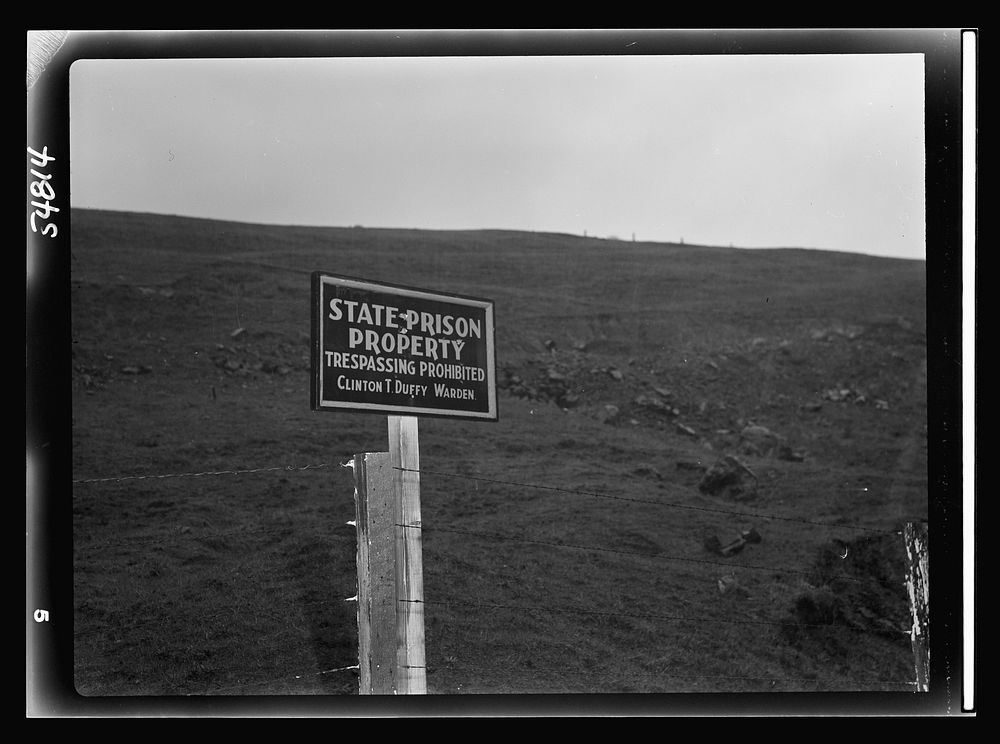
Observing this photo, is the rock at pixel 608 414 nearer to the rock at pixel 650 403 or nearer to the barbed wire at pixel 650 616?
the rock at pixel 650 403

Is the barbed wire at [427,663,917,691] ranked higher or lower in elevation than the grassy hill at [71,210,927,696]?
lower

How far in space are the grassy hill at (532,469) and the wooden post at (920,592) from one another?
9.84 feet

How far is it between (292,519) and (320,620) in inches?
103

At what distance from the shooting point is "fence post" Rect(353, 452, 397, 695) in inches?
191

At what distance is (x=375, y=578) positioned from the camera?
4.88 meters

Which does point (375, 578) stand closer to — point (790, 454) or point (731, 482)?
point (731, 482)

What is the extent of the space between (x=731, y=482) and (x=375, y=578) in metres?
9.75

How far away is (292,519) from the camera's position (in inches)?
459

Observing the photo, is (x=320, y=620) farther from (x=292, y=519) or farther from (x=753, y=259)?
(x=753, y=259)

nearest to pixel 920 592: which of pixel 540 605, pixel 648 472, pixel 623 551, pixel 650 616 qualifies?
pixel 650 616

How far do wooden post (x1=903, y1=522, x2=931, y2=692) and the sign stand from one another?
9.86 ft

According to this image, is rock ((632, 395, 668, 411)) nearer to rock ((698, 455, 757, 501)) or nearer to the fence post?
rock ((698, 455, 757, 501))

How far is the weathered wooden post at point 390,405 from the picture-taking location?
4773 millimetres

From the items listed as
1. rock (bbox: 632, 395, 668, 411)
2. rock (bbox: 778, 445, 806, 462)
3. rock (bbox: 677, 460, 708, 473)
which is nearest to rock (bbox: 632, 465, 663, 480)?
rock (bbox: 677, 460, 708, 473)
